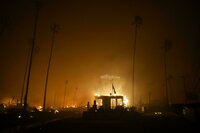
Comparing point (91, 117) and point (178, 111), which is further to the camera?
point (178, 111)

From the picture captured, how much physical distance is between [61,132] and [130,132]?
19.5ft

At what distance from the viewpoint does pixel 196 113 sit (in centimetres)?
2739

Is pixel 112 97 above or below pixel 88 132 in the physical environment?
above

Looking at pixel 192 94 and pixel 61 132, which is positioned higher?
pixel 192 94

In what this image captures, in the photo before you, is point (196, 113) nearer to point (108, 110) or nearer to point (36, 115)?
point (108, 110)

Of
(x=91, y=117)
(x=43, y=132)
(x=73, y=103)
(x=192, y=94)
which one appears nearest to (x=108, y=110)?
(x=91, y=117)

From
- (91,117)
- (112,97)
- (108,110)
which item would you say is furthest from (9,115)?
(112,97)

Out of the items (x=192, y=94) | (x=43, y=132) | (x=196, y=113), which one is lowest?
(x=43, y=132)

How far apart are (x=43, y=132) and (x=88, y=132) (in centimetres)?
384

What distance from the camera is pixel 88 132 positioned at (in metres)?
18.0

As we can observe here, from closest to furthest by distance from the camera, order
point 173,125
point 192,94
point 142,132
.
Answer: point 142,132 < point 173,125 < point 192,94

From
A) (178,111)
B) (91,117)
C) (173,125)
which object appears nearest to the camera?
(173,125)

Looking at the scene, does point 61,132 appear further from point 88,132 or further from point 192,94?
point 192,94

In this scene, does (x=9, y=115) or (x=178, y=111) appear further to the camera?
(x=178, y=111)
